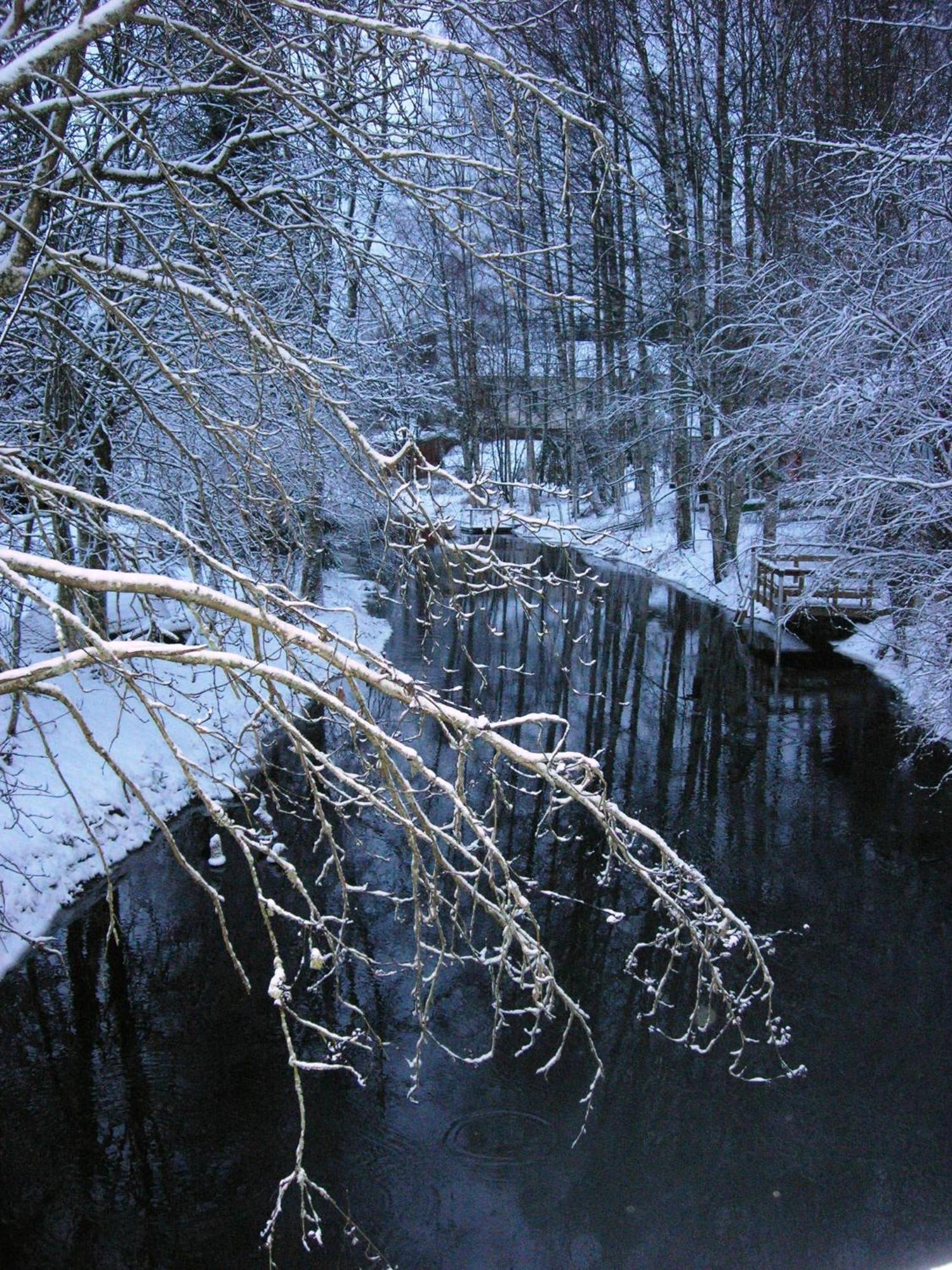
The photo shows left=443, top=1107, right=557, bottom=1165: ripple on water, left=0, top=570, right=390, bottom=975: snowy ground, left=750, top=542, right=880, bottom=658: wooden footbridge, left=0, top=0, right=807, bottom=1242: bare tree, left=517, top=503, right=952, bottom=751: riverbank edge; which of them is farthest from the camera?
left=750, top=542, right=880, bottom=658: wooden footbridge

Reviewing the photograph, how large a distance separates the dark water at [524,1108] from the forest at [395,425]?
274 millimetres

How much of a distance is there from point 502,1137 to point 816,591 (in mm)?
8619

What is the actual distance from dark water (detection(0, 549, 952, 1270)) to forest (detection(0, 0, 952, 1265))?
0.90ft

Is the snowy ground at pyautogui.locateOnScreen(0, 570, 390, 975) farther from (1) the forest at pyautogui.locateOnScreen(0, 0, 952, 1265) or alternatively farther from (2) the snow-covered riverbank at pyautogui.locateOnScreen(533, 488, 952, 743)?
(2) the snow-covered riverbank at pyautogui.locateOnScreen(533, 488, 952, 743)

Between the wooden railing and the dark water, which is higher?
the wooden railing

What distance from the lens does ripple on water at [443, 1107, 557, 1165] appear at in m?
6.64

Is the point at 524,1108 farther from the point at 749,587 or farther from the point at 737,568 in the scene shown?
the point at 737,568

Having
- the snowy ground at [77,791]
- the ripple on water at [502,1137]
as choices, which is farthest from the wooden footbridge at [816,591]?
the ripple on water at [502,1137]

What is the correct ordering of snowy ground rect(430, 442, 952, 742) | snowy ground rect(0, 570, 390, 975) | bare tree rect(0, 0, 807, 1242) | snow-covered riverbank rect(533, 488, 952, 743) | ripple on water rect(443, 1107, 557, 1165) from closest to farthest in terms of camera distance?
bare tree rect(0, 0, 807, 1242)
snowy ground rect(430, 442, 952, 742)
ripple on water rect(443, 1107, 557, 1165)
snowy ground rect(0, 570, 390, 975)
snow-covered riverbank rect(533, 488, 952, 743)

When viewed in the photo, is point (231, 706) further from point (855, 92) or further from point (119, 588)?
point (855, 92)

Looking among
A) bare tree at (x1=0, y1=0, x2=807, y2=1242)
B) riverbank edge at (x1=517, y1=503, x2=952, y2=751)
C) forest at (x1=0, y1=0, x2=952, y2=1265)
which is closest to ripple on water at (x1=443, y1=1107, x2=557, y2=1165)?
forest at (x1=0, y1=0, x2=952, y2=1265)

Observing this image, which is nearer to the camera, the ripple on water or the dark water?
the dark water

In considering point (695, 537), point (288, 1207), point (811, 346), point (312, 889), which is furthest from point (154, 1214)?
point (695, 537)

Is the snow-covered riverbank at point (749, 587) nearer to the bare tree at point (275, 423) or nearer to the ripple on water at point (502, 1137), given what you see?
the bare tree at point (275, 423)
